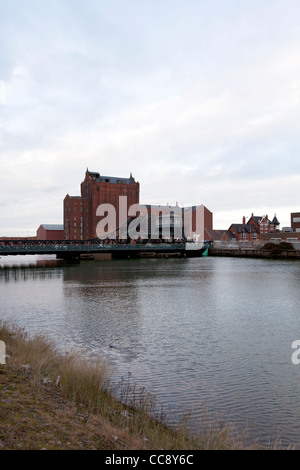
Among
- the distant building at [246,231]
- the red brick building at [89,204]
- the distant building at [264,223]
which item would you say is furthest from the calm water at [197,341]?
the distant building at [264,223]

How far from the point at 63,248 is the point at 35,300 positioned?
80.6m

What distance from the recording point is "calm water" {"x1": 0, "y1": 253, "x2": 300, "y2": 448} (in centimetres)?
1163

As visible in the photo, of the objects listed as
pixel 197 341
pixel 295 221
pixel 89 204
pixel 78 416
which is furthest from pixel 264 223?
pixel 78 416

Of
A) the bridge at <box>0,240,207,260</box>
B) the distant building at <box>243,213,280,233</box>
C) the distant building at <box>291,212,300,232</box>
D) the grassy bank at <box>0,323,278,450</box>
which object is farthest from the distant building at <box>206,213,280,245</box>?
the grassy bank at <box>0,323,278,450</box>

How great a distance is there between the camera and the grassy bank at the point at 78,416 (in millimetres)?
7098

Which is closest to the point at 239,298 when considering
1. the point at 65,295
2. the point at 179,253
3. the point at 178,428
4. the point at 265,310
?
the point at 265,310

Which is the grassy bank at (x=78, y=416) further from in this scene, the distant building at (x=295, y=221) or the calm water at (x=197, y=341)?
the distant building at (x=295, y=221)

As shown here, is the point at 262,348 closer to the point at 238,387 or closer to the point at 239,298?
the point at 238,387

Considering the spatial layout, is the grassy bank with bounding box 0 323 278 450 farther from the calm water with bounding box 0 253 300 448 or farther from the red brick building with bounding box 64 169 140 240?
the red brick building with bounding box 64 169 140 240

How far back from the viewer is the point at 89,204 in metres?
172

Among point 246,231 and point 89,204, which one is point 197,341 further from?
point 246,231

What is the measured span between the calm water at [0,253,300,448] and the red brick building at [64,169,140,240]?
128538mm

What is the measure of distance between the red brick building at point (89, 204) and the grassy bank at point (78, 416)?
154477mm
